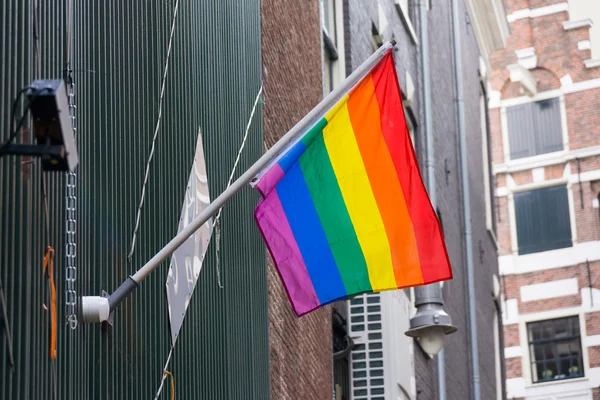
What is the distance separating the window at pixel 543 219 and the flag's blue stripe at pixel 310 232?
32872 millimetres

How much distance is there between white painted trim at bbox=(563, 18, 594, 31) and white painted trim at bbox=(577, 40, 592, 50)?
49 cm

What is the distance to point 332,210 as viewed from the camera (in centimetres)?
Answer: 898

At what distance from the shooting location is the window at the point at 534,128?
4222 centimetres

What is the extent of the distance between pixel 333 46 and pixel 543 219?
1005 inches

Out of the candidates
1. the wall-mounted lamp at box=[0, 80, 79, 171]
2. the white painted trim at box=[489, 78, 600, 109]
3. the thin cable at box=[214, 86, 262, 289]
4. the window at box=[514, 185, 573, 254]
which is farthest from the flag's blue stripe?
the white painted trim at box=[489, 78, 600, 109]

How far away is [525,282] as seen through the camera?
41.4 meters

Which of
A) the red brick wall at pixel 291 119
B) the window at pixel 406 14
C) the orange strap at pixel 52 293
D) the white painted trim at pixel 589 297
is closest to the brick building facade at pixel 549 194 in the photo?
the white painted trim at pixel 589 297

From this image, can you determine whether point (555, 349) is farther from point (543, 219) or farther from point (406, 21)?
point (406, 21)

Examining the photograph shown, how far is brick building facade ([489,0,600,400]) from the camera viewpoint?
4009 cm

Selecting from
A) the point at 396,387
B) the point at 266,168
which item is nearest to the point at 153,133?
the point at 266,168

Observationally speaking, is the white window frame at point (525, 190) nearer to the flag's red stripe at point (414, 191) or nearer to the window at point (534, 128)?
the window at point (534, 128)

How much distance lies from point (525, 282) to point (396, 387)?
81.8ft

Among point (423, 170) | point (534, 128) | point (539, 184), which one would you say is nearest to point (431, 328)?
point (423, 170)

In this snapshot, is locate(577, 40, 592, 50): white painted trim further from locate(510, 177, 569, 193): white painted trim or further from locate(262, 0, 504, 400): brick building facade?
locate(262, 0, 504, 400): brick building facade
